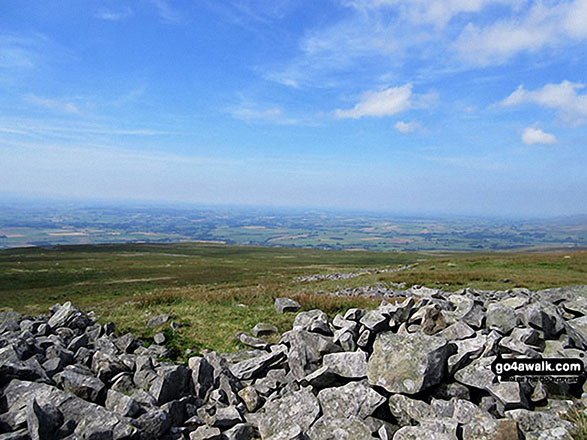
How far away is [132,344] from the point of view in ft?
46.8

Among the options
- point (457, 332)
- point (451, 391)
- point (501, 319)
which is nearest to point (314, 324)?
point (457, 332)

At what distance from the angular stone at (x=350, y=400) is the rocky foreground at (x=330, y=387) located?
0.03 meters

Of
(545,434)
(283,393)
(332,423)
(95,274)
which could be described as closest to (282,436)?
(332,423)

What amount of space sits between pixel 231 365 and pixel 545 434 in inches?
372

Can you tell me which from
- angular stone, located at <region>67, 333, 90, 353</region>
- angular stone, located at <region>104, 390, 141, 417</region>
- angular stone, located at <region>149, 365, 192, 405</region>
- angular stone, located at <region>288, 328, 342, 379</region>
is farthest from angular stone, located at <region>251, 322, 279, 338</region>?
angular stone, located at <region>104, 390, 141, 417</region>

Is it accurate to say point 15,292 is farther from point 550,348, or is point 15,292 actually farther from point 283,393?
point 550,348

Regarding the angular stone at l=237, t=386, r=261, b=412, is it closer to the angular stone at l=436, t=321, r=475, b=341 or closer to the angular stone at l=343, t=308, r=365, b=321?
the angular stone at l=343, t=308, r=365, b=321

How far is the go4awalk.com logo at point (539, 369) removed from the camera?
9.31 meters

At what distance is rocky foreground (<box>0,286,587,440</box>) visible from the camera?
7.91 m

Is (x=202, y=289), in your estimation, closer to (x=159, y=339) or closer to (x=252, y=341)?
(x=159, y=339)

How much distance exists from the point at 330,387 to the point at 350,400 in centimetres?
113

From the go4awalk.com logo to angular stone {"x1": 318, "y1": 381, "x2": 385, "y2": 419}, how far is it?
359 centimetres

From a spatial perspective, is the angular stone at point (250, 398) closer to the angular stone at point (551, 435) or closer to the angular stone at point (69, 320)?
the angular stone at point (551, 435)

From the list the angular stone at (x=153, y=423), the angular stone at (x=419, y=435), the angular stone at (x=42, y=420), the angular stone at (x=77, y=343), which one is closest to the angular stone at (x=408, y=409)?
the angular stone at (x=419, y=435)
